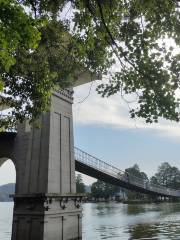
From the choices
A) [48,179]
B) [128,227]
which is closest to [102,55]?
[48,179]

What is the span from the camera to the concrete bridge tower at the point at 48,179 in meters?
19.1

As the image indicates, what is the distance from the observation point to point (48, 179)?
64.3 ft

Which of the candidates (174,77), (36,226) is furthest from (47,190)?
(174,77)

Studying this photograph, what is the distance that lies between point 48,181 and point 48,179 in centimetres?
12

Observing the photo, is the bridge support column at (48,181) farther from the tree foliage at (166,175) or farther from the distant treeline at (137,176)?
the tree foliage at (166,175)

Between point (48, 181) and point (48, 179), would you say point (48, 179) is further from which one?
point (48, 181)

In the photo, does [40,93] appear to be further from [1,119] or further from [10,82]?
[1,119]

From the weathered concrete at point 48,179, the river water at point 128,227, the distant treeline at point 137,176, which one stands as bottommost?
the river water at point 128,227

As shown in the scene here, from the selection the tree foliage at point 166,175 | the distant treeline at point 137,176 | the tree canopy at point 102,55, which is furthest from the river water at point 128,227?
the tree foliage at point 166,175

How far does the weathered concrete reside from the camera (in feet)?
62.5

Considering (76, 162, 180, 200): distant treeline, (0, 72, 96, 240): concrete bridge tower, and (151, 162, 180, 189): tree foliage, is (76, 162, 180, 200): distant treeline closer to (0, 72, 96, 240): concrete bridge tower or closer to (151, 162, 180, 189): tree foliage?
(151, 162, 180, 189): tree foliage

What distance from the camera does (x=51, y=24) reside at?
11.3 m

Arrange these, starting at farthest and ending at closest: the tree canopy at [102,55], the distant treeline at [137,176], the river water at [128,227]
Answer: the distant treeline at [137,176] → the river water at [128,227] → the tree canopy at [102,55]

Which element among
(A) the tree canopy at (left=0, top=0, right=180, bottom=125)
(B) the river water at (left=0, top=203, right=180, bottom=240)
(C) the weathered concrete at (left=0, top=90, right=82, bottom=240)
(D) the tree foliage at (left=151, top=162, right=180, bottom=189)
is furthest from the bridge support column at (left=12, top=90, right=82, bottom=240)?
(D) the tree foliage at (left=151, top=162, right=180, bottom=189)
